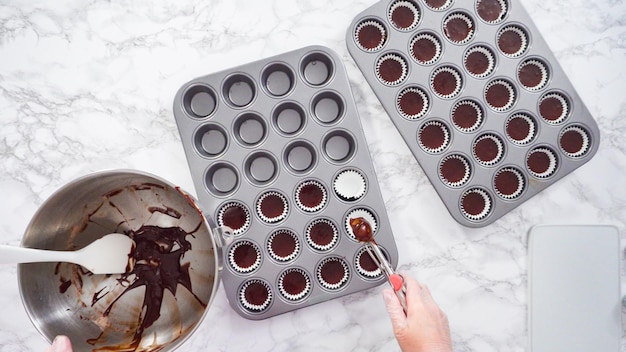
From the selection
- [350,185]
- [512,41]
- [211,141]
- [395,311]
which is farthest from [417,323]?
[512,41]

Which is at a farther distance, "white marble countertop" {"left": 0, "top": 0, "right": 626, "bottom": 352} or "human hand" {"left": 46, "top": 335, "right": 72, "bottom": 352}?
"white marble countertop" {"left": 0, "top": 0, "right": 626, "bottom": 352}

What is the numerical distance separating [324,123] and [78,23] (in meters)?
0.75

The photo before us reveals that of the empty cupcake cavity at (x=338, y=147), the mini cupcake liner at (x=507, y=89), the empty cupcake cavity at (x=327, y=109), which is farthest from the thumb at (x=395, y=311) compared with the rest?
the mini cupcake liner at (x=507, y=89)

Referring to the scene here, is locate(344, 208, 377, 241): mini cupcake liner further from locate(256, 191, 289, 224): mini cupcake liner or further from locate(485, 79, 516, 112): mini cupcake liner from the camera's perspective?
locate(485, 79, 516, 112): mini cupcake liner

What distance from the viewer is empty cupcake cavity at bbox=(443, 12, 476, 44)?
1272 mm

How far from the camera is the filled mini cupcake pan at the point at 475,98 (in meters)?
1.24

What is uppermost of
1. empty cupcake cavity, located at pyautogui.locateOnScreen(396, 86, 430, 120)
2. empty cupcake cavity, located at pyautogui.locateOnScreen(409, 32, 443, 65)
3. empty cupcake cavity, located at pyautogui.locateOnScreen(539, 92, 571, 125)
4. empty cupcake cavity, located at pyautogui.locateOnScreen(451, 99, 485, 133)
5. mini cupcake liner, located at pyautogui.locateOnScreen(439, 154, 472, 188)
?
empty cupcake cavity, located at pyautogui.locateOnScreen(409, 32, 443, 65)

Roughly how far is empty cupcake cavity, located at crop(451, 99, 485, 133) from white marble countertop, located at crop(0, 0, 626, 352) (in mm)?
163

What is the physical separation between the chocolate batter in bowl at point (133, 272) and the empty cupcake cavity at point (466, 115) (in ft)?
2.25

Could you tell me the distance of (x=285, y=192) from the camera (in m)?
1.21

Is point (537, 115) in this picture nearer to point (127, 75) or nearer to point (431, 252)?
point (431, 252)

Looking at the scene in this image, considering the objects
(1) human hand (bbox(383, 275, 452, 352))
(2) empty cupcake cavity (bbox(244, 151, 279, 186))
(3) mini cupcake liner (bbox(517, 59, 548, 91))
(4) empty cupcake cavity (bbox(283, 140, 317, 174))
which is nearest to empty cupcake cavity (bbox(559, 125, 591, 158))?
(3) mini cupcake liner (bbox(517, 59, 548, 91))

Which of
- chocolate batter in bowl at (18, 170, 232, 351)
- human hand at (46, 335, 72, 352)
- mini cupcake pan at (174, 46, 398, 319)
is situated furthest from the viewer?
mini cupcake pan at (174, 46, 398, 319)

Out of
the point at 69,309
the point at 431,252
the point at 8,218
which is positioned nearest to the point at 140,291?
the point at 69,309
